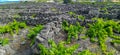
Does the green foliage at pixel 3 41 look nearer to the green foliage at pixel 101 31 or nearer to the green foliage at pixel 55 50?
the green foliage at pixel 55 50

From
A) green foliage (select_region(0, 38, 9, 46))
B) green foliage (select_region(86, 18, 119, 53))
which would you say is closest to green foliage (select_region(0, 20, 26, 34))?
green foliage (select_region(0, 38, 9, 46))

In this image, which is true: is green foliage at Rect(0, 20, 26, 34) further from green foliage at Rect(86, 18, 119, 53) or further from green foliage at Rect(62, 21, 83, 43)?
green foliage at Rect(86, 18, 119, 53)

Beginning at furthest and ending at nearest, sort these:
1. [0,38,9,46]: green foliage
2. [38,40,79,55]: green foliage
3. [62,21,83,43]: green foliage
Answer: [0,38,9,46]: green foliage, [62,21,83,43]: green foliage, [38,40,79,55]: green foliage

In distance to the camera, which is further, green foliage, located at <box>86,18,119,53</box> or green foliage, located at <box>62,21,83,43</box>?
green foliage, located at <box>62,21,83,43</box>

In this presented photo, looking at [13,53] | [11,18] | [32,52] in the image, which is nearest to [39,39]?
[32,52]

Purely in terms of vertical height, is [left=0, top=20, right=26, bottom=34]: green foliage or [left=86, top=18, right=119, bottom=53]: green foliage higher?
[left=86, top=18, right=119, bottom=53]: green foliage

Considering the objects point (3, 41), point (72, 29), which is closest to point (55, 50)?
point (72, 29)

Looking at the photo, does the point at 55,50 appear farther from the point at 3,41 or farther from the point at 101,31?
the point at 3,41

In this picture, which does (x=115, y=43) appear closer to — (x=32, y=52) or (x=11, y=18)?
(x=32, y=52)

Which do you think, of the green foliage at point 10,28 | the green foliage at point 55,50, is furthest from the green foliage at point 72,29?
the green foliage at point 10,28
